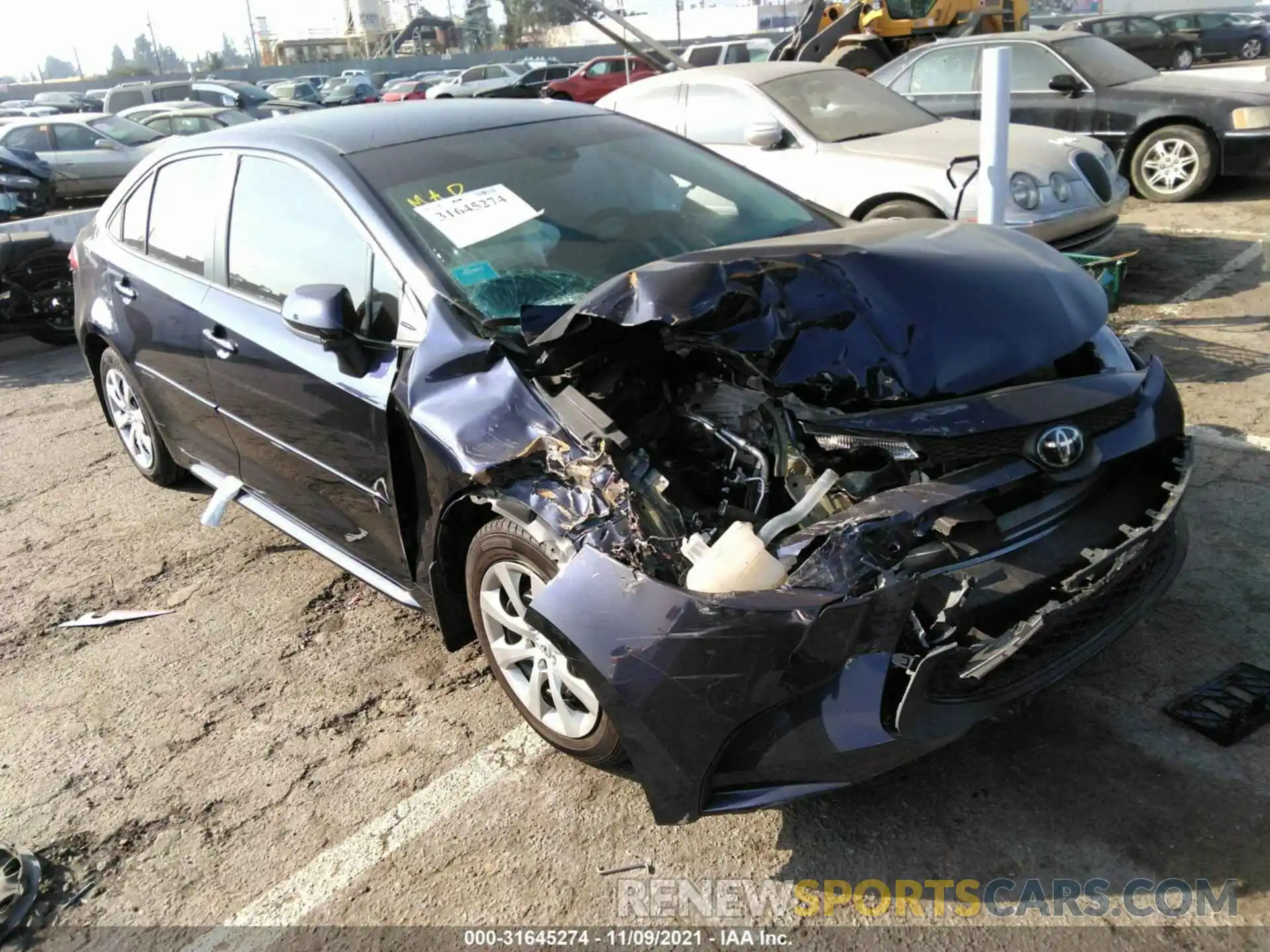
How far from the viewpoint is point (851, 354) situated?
2.62 metres

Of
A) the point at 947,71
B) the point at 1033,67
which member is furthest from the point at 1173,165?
the point at 947,71

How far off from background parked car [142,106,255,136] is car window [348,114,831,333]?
15.7m

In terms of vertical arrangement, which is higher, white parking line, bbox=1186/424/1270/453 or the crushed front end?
the crushed front end

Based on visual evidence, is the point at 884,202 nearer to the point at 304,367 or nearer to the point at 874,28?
the point at 304,367

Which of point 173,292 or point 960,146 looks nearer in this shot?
point 173,292

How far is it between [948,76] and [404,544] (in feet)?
27.7

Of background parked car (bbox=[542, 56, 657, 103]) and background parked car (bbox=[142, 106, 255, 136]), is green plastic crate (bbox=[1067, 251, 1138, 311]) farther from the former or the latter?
background parked car (bbox=[542, 56, 657, 103])

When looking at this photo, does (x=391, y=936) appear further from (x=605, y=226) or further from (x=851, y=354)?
(x=605, y=226)

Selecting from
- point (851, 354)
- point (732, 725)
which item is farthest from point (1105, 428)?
point (732, 725)

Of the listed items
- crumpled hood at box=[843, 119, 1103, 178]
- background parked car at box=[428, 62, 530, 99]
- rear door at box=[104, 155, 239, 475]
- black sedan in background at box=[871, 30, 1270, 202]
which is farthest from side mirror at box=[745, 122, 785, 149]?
background parked car at box=[428, 62, 530, 99]

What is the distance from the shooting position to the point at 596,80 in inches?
923

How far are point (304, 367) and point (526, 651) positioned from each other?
125 cm

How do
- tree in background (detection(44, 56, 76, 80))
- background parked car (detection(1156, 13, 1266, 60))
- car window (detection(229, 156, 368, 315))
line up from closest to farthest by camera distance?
1. car window (detection(229, 156, 368, 315))
2. background parked car (detection(1156, 13, 1266, 60))
3. tree in background (detection(44, 56, 76, 80))

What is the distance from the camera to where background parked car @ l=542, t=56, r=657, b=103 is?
891 inches
